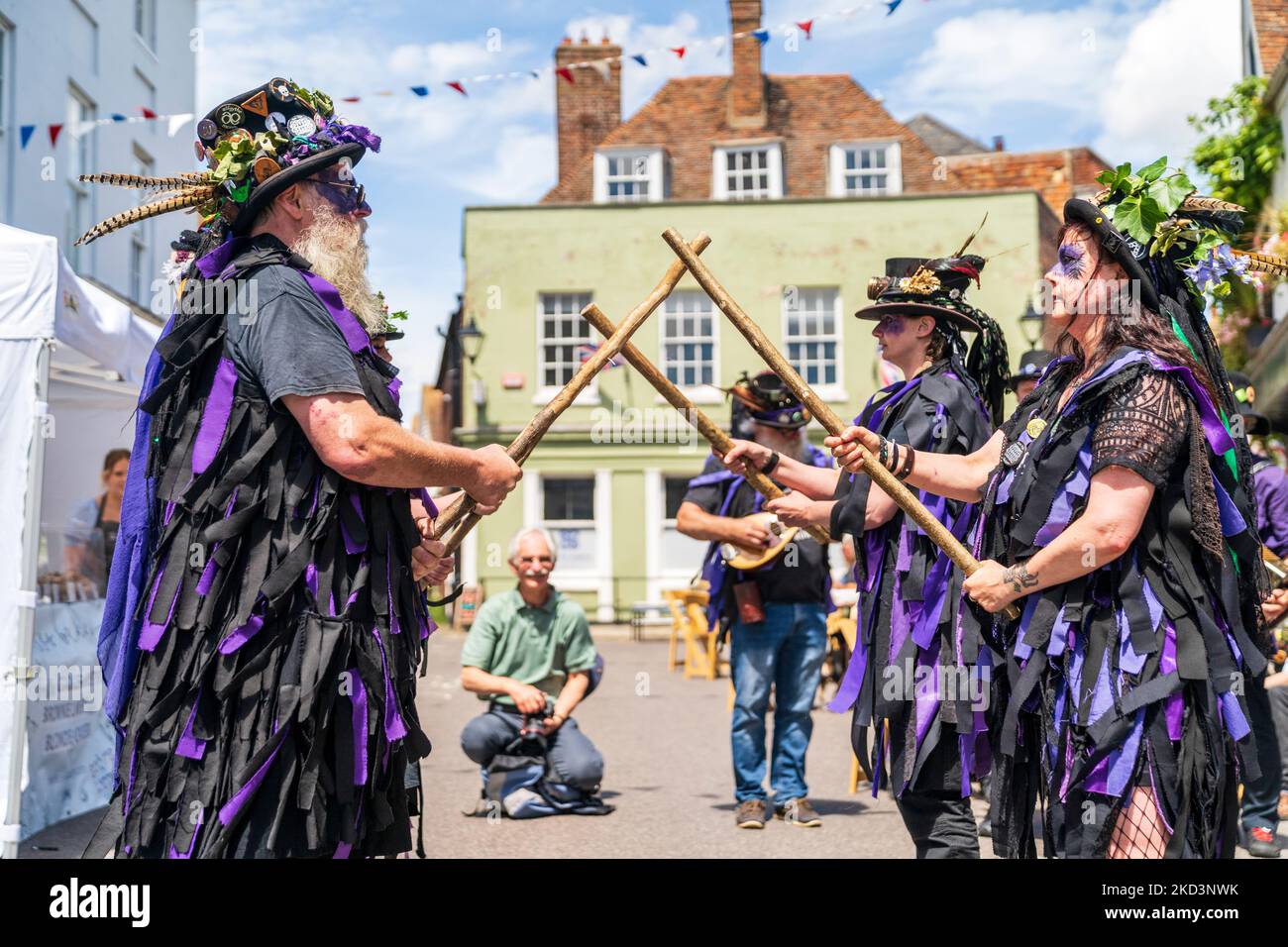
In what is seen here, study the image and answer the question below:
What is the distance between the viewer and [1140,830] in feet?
9.99

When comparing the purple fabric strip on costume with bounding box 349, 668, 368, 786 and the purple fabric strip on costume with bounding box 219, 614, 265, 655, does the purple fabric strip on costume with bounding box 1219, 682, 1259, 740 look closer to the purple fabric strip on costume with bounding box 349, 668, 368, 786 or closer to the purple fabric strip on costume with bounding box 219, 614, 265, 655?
the purple fabric strip on costume with bounding box 349, 668, 368, 786

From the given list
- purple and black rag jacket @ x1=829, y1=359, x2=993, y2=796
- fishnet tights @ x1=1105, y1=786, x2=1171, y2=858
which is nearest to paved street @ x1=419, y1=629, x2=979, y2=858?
purple and black rag jacket @ x1=829, y1=359, x2=993, y2=796

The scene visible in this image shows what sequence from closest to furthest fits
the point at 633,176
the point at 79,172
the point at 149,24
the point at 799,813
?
the point at 799,813 → the point at 79,172 → the point at 149,24 → the point at 633,176

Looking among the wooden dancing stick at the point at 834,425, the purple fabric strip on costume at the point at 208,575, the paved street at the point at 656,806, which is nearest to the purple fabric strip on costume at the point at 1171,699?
the wooden dancing stick at the point at 834,425

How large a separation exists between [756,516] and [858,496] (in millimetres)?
2354

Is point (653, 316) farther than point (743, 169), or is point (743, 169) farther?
point (743, 169)

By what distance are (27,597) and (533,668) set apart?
252cm

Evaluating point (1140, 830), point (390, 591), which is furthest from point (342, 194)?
point (1140, 830)

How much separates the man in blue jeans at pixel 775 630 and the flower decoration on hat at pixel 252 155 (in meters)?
3.37

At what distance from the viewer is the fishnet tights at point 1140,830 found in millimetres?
3035

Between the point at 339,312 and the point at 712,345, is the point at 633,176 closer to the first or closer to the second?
the point at 712,345

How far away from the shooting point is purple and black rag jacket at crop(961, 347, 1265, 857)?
306 centimetres

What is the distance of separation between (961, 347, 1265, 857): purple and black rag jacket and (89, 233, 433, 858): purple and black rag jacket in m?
1.51

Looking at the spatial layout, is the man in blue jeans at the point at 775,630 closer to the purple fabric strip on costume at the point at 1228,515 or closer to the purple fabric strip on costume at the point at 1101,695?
the purple fabric strip on costume at the point at 1228,515
